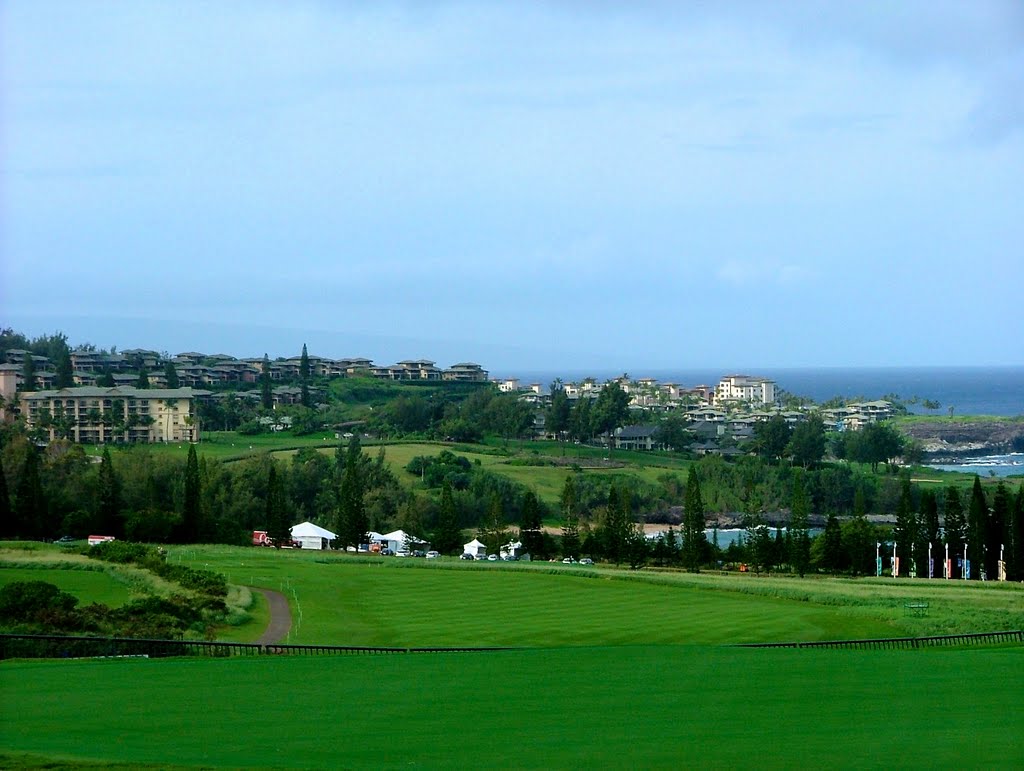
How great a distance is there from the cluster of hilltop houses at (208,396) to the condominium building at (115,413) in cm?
6

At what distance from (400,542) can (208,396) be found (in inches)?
1538

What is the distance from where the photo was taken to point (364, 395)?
95.9m

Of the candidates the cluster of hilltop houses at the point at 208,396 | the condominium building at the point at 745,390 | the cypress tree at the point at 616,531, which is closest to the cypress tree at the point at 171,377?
the cluster of hilltop houses at the point at 208,396

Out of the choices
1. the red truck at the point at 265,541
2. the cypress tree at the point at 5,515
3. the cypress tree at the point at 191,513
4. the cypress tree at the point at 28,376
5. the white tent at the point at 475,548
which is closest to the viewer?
the cypress tree at the point at 5,515

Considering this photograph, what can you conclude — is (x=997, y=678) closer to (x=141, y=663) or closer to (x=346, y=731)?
(x=346, y=731)

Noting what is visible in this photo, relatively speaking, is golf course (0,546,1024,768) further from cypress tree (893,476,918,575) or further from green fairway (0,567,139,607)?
cypress tree (893,476,918,575)

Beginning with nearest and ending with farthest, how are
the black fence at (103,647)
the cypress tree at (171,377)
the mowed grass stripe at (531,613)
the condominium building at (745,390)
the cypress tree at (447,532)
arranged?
the black fence at (103,647)
the mowed grass stripe at (531,613)
the cypress tree at (447,532)
the cypress tree at (171,377)
the condominium building at (745,390)

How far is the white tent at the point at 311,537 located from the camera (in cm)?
4838

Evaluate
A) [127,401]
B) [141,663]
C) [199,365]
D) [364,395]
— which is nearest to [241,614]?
[141,663]

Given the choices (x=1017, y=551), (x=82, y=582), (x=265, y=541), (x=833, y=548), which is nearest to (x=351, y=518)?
(x=265, y=541)

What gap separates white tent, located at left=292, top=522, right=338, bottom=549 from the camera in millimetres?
48375

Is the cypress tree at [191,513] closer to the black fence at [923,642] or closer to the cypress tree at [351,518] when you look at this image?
the cypress tree at [351,518]

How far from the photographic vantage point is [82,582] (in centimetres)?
3022

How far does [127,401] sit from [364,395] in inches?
955
